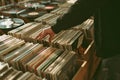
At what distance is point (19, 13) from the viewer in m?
2.65

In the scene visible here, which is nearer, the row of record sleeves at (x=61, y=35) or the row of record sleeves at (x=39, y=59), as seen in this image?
the row of record sleeves at (x=39, y=59)

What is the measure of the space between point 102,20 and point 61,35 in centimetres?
65

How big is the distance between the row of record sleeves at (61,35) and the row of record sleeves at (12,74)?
0.47 meters

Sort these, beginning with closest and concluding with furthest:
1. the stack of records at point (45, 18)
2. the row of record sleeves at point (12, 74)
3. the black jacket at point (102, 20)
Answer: the black jacket at point (102, 20)
the row of record sleeves at point (12, 74)
the stack of records at point (45, 18)

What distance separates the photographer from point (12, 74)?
1.49 metres

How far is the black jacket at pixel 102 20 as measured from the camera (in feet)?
4.43

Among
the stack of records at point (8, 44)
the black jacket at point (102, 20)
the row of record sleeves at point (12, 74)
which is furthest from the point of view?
the stack of records at point (8, 44)

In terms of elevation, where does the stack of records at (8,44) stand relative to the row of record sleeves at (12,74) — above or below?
above

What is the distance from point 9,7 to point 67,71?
1.66 metres

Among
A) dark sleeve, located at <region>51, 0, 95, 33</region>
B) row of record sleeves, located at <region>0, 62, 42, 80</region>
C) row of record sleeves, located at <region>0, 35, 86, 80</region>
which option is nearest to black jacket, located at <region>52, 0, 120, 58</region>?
dark sleeve, located at <region>51, 0, 95, 33</region>

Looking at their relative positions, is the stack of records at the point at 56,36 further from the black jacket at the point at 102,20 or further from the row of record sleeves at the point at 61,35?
the black jacket at the point at 102,20

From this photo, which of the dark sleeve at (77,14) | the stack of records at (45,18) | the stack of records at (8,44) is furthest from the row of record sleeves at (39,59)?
the stack of records at (45,18)

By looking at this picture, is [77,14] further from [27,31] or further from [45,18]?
[45,18]

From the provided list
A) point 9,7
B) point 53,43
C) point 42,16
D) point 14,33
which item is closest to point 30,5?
point 9,7
